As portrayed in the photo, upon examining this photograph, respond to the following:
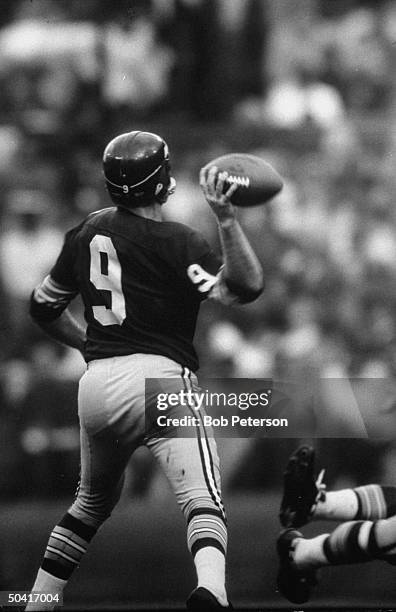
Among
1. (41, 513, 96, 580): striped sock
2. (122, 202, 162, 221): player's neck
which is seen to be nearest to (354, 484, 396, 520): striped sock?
(41, 513, 96, 580): striped sock

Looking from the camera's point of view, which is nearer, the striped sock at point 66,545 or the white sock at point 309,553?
the striped sock at point 66,545

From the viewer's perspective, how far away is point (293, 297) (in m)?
4.35

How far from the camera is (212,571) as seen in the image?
325cm

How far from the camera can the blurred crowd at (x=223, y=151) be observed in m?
4.27

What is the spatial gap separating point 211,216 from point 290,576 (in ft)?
4.88

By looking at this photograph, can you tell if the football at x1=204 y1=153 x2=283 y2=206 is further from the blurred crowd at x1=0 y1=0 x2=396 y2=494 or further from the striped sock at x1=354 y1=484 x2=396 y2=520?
the striped sock at x1=354 y1=484 x2=396 y2=520

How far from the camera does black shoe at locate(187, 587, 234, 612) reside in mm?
3166

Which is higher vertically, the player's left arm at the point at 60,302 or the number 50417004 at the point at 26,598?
the player's left arm at the point at 60,302

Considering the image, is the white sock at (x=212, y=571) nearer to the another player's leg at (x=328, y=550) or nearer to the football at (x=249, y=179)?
the another player's leg at (x=328, y=550)

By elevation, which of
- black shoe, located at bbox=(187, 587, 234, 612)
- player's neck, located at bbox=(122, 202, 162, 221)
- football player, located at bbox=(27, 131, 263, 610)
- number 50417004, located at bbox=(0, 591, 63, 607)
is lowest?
black shoe, located at bbox=(187, 587, 234, 612)

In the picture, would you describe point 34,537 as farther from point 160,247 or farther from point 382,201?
point 382,201

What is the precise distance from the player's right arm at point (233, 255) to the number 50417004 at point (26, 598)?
135 cm

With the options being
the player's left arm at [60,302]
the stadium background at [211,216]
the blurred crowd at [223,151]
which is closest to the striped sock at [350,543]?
the stadium background at [211,216]

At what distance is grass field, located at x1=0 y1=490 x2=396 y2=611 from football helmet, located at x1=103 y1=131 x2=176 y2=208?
1.26 meters
